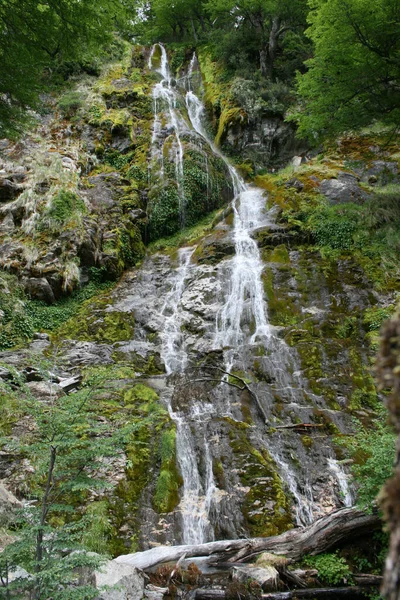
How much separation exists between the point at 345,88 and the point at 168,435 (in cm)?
1068

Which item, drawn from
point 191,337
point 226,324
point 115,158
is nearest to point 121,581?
point 191,337

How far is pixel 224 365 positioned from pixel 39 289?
A: 637cm

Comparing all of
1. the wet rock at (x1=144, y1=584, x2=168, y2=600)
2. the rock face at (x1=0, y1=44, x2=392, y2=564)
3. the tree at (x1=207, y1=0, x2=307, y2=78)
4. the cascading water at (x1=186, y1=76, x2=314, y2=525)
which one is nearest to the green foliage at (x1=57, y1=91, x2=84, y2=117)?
the rock face at (x1=0, y1=44, x2=392, y2=564)

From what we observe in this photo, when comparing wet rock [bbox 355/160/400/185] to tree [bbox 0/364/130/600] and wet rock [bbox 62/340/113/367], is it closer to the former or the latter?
wet rock [bbox 62/340/113/367]

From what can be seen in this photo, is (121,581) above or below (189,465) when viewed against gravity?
above

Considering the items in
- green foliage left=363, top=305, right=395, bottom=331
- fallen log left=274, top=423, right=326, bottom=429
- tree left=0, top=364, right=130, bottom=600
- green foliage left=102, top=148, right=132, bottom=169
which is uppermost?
green foliage left=102, top=148, right=132, bottom=169

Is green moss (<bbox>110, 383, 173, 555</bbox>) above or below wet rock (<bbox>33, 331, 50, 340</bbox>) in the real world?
below

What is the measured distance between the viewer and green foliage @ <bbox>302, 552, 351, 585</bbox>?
4.61 meters

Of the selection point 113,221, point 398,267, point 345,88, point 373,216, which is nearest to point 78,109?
point 113,221

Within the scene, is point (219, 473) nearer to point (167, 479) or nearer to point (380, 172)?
point (167, 479)

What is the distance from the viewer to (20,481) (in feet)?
19.6

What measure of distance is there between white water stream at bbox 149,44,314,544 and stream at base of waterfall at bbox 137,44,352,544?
17 millimetres

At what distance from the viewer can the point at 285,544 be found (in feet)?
16.7

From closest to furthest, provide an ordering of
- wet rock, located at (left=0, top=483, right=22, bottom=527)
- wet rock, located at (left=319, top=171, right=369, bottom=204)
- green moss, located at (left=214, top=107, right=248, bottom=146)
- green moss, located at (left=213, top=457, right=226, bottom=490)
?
wet rock, located at (left=0, top=483, right=22, bottom=527) < green moss, located at (left=213, top=457, right=226, bottom=490) < wet rock, located at (left=319, top=171, right=369, bottom=204) < green moss, located at (left=214, top=107, right=248, bottom=146)
